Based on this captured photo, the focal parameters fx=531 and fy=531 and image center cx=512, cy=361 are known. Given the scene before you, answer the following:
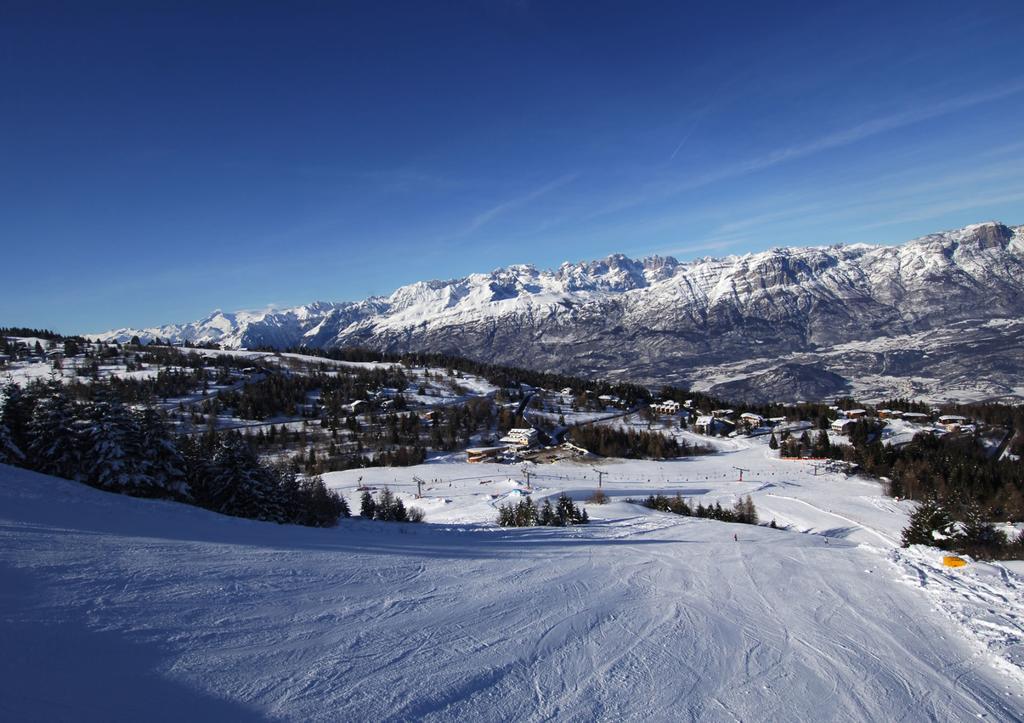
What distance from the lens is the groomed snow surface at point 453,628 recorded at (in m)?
7.13

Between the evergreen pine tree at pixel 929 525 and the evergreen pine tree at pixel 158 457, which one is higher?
the evergreen pine tree at pixel 158 457

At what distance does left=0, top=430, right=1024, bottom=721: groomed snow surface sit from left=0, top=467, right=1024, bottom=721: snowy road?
0.05 metres

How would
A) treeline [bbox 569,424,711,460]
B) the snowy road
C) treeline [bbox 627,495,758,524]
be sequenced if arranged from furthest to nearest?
1. treeline [bbox 569,424,711,460]
2. treeline [bbox 627,495,758,524]
3. the snowy road

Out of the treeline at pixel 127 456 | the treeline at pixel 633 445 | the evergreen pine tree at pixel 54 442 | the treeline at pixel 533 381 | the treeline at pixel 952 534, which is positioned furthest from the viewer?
the treeline at pixel 533 381

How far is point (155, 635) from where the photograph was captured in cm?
802

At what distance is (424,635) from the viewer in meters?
9.81

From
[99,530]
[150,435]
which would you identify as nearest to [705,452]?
[150,435]

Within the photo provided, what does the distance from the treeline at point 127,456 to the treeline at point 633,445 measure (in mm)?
66112

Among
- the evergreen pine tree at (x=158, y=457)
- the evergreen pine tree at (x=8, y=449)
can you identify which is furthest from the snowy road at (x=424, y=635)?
the evergreen pine tree at (x=8, y=449)

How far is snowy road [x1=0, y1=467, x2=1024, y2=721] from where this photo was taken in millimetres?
7027

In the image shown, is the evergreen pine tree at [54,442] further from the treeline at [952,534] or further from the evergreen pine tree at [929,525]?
the treeline at [952,534]

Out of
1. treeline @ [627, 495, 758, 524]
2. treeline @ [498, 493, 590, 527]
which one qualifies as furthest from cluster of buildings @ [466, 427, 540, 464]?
treeline @ [498, 493, 590, 527]

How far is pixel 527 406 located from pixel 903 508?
8824 centimetres

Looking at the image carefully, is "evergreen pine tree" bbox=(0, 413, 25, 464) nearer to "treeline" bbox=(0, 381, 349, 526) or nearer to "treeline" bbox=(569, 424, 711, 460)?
"treeline" bbox=(0, 381, 349, 526)
